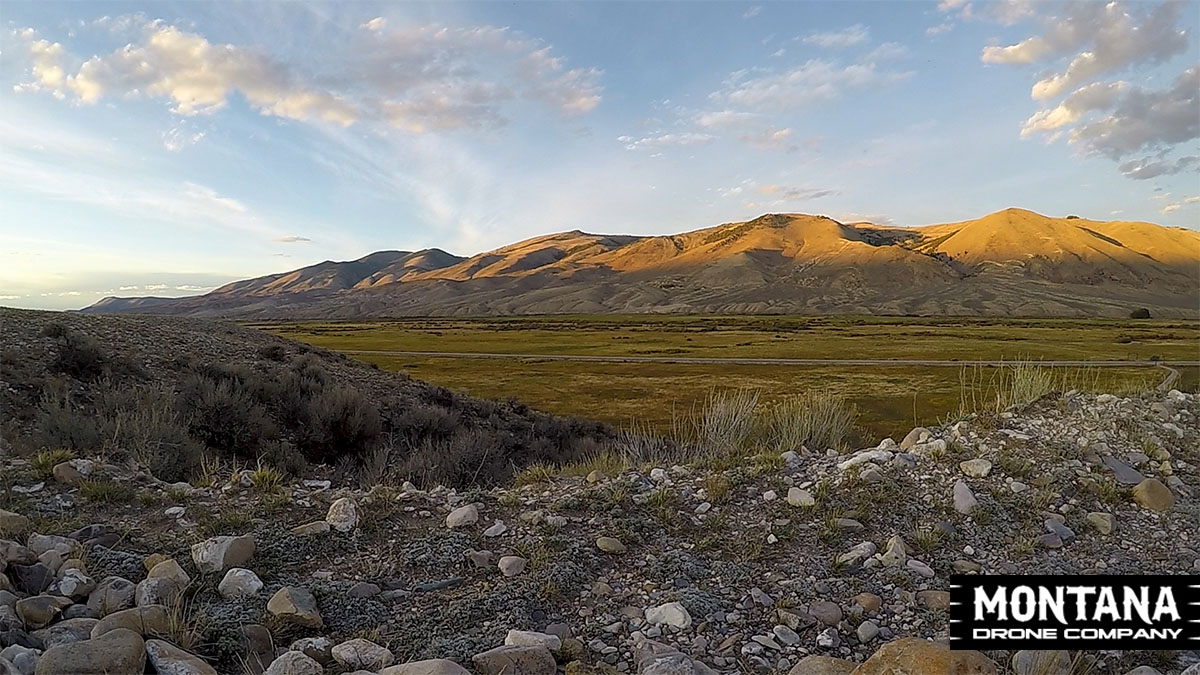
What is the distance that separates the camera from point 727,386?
38.9m

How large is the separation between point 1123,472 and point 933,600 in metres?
3.38

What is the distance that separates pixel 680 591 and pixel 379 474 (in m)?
5.88

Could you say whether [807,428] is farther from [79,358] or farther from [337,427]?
[79,358]

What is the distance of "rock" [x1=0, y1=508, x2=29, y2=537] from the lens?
A: 4669mm

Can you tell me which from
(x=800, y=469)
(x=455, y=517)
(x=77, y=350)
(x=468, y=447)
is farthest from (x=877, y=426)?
(x=77, y=350)

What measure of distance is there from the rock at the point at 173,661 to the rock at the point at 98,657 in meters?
0.05

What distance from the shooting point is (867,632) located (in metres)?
3.87

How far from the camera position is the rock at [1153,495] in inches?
221

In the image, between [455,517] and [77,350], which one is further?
[77,350]

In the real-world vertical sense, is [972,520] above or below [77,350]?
below

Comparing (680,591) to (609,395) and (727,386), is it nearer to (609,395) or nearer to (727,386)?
(609,395)

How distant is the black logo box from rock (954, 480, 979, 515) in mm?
1377

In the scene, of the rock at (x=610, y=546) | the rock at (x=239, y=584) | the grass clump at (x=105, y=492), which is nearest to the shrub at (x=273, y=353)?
the grass clump at (x=105, y=492)

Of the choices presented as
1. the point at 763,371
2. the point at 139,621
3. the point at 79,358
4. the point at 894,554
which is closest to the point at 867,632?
the point at 894,554
